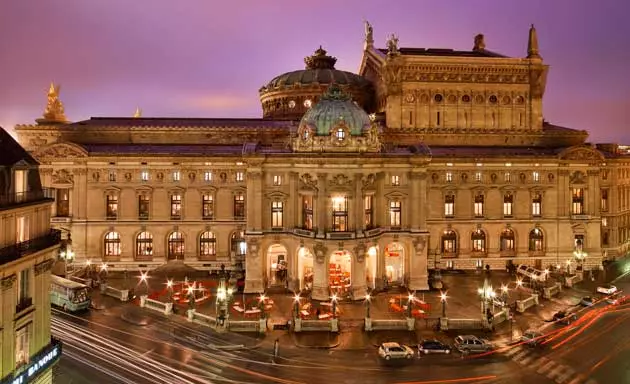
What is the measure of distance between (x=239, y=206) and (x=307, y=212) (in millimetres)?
15943

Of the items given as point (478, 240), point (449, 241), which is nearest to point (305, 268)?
point (449, 241)

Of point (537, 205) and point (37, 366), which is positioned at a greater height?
point (537, 205)

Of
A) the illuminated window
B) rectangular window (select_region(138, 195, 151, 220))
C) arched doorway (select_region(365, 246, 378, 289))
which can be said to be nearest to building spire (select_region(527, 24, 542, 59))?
the illuminated window

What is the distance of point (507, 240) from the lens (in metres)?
81.0

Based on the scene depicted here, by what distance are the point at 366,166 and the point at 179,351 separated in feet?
107

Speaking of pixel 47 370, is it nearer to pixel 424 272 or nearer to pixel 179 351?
pixel 179 351

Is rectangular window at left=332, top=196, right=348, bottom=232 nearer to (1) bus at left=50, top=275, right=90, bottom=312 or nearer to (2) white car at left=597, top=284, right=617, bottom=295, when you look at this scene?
(1) bus at left=50, top=275, right=90, bottom=312

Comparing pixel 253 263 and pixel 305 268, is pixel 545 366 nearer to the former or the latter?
pixel 305 268

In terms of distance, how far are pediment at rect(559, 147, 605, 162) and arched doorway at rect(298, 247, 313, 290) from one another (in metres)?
44.5

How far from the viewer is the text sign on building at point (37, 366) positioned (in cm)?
3150

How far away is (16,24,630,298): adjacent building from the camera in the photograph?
66.5m

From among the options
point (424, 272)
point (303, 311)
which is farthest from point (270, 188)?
point (424, 272)

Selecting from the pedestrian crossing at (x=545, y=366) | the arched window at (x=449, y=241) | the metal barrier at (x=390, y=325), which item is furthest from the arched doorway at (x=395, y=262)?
the pedestrian crossing at (x=545, y=366)

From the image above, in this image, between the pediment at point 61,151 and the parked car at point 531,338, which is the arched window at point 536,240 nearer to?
the parked car at point 531,338
